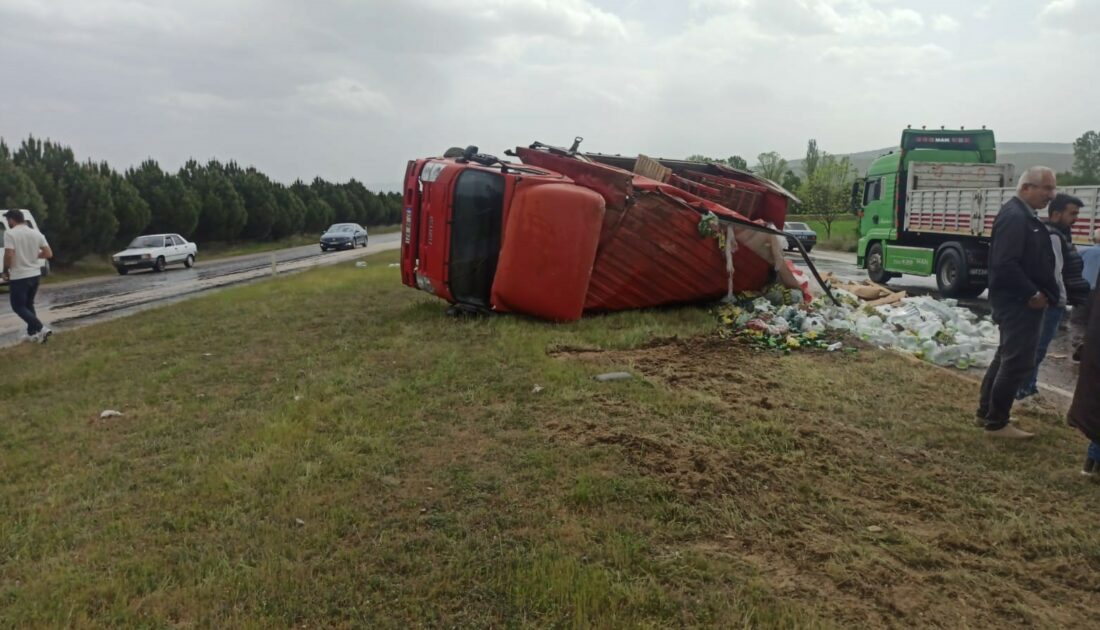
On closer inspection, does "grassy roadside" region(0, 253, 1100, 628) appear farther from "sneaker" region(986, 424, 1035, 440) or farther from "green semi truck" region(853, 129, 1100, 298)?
"green semi truck" region(853, 129, 1100, 298)

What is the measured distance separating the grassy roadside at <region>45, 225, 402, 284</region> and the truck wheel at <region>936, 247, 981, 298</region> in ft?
81.7

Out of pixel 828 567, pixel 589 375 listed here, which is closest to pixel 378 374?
pixel 589 375

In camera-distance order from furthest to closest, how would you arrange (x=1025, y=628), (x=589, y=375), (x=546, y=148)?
(x=546, y=148) → (x=589, y=375) → (x=1025, y=628)

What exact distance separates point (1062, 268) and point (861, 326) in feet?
8.83

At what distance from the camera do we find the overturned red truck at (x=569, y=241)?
794cm

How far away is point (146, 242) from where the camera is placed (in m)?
25.3

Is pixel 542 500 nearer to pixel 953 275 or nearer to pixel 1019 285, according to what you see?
pixel 1019 285

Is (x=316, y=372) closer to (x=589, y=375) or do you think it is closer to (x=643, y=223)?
(x=589, y=375)

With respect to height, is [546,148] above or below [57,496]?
above

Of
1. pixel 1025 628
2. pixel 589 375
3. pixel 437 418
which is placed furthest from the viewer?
pixel 589 375

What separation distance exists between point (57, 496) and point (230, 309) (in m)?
8.11

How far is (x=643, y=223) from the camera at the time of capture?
27.5 ft

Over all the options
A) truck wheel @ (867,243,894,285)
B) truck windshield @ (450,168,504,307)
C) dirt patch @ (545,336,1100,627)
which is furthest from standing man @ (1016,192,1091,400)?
truck wheel @ (867,243,894,285)

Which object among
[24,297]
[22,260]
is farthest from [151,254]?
[22,260]
